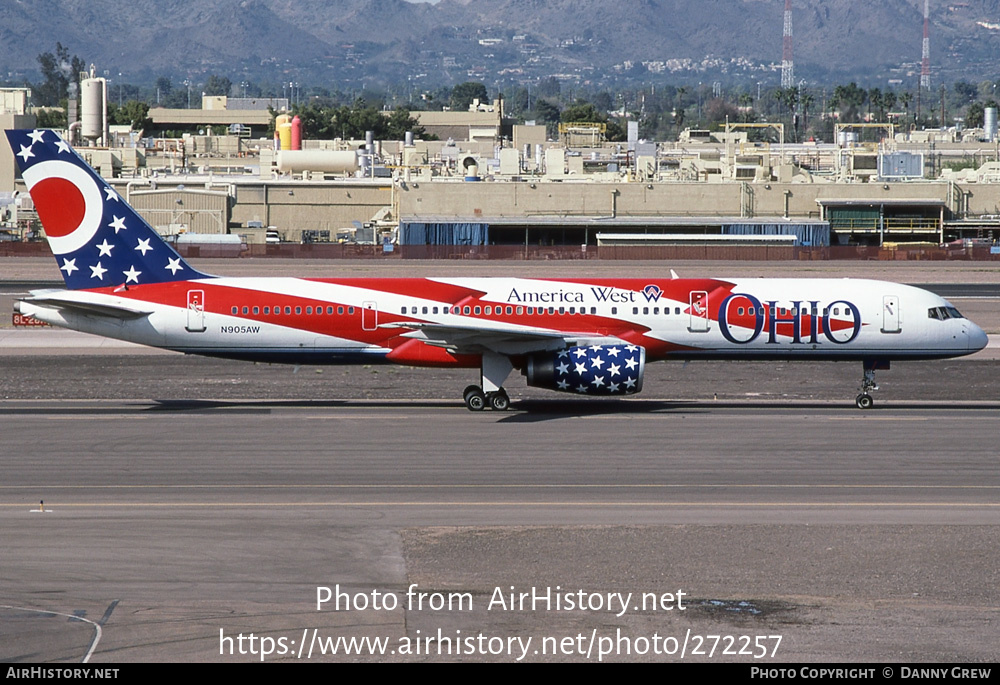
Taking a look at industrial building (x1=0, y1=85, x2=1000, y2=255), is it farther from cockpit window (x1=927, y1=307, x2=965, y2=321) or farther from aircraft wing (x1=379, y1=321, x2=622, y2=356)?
aircraft wing (x1=379, y1=321, x2=622, y2=356)

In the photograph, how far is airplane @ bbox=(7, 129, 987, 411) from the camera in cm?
3803

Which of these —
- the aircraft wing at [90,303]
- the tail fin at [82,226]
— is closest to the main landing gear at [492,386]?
the tail fin at [82,226]

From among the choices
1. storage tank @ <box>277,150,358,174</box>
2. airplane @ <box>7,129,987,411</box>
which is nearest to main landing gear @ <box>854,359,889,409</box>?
airplane @ <box>7,129,987,411</box>

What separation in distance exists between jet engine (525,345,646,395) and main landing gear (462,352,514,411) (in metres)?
1.38

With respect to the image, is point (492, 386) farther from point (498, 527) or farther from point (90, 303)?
point (498, 527)

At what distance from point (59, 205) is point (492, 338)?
14.0 metres

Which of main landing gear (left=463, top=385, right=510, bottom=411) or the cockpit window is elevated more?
the cockpit window

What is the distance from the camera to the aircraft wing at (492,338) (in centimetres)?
3641

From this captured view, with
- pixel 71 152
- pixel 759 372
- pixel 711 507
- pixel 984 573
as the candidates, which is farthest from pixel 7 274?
pixel 984 573

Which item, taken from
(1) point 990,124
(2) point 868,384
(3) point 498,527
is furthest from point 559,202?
(1) point 990,124

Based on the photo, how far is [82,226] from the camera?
127 feet

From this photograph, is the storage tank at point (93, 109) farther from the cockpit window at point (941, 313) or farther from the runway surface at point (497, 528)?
the cockpit window at point (941, 313)

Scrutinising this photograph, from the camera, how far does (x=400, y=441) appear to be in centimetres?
3281

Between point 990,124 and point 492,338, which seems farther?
point 990,124
